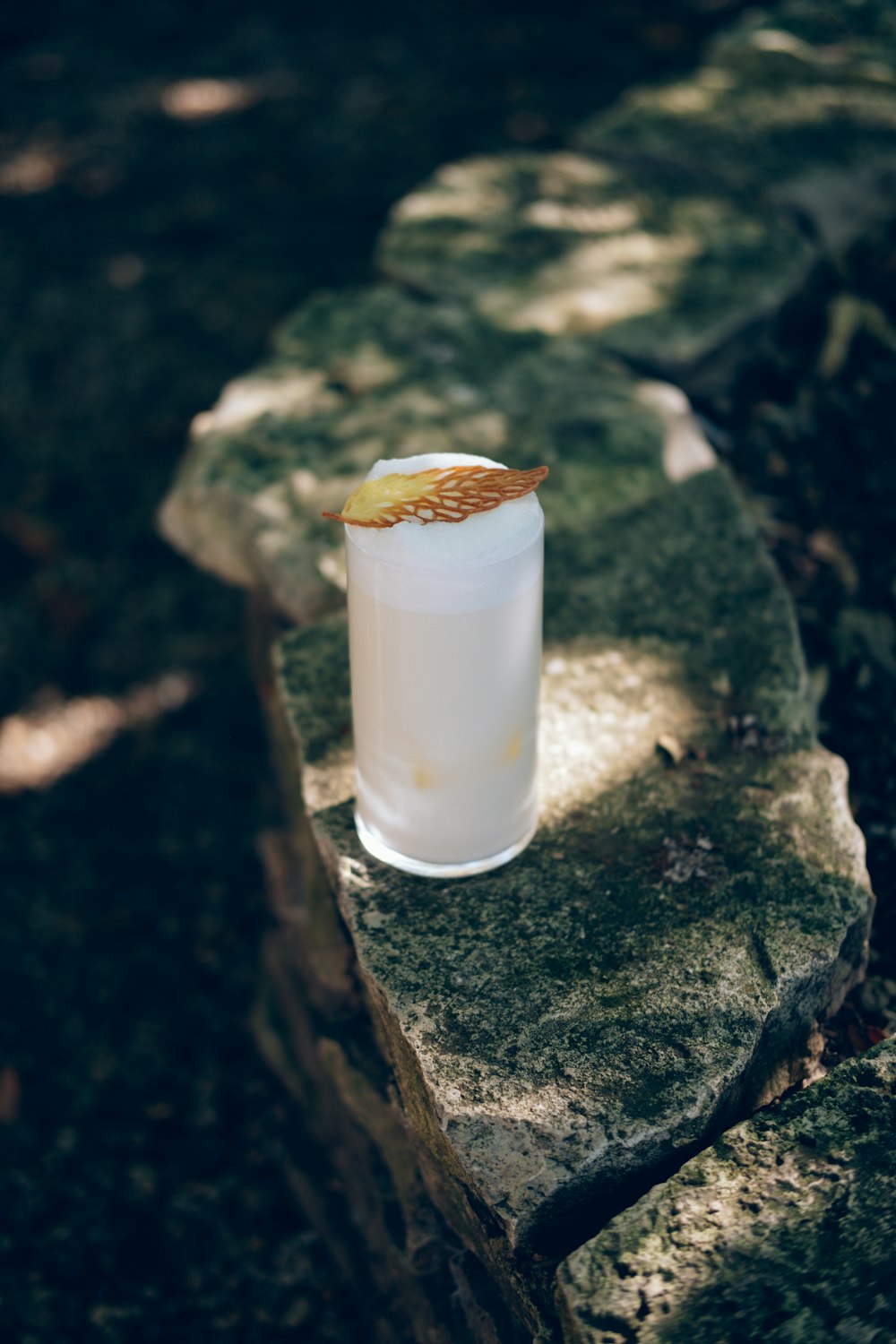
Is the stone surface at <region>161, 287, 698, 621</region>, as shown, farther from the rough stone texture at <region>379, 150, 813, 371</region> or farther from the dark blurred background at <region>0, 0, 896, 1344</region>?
the dark blurred background at <region>0, 0, 896, 1344</region>

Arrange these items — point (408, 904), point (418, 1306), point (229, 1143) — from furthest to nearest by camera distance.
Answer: point (229, 1143) → point (418, 1306) → point (408, 904)

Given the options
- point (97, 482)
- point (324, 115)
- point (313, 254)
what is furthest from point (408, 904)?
point (324, 115)

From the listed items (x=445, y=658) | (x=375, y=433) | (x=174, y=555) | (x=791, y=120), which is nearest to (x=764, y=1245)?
(x=445, y=658)

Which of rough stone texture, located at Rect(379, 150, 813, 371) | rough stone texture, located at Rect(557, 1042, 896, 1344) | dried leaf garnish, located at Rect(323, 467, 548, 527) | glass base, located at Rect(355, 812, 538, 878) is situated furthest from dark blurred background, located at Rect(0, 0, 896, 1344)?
dried leaf garnish, located at Rect(323, 467, 548, 527)

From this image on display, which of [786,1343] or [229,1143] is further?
[229,1143]

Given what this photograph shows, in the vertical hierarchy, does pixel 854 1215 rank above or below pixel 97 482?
above

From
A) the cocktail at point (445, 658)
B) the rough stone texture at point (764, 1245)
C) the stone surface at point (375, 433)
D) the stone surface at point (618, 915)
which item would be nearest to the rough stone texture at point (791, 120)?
the stone surface at point (375, 433)

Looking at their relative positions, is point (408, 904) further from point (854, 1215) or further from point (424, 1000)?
point (854, 1215)
